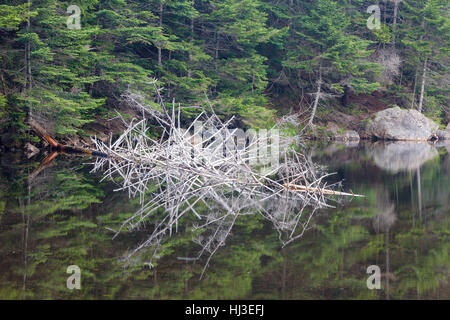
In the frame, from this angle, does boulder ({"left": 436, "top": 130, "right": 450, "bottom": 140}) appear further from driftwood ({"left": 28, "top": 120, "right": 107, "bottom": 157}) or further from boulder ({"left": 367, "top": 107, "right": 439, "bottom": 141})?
driftwood ({"left": 28, "top": 120, "right": 107, "bottom": 157})

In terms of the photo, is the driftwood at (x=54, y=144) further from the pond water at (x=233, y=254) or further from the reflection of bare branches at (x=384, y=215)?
the reflection of bare branches at (x=384, y=215)

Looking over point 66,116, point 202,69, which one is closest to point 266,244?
point 66,116

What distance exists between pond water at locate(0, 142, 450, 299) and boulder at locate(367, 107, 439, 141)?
16.4 metres

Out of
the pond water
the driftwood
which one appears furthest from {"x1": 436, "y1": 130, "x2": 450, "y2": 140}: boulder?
the pond water

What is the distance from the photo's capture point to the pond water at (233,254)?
11.3 ft

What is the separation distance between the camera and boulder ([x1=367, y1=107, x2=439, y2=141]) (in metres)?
A: 22.8

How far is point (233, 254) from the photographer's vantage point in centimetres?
425

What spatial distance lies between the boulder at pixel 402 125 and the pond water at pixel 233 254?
53.8 ft

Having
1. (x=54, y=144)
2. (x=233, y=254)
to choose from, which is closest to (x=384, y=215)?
(x=233, y=254)

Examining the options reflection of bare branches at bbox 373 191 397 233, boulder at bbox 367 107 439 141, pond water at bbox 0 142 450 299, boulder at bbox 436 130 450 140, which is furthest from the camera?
boulder at bbox 436 130 450 140

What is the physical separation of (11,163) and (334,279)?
385 inches

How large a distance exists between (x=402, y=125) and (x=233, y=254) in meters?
20.7

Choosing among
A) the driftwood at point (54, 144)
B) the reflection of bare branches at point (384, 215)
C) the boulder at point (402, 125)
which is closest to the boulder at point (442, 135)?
the boulder at point (402, 125)

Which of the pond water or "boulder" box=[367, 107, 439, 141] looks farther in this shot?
"boulder" box=[367, 107, 439, 141]
